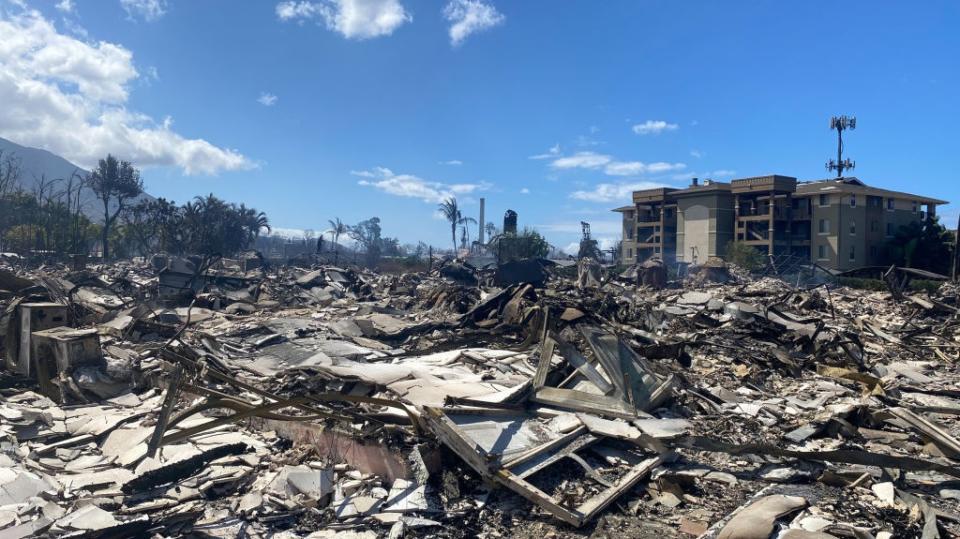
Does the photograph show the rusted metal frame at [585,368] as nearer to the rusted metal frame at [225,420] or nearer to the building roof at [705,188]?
the rusted metal frame at [225,420]

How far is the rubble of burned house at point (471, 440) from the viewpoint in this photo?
3.76m

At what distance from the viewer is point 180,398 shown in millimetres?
6258

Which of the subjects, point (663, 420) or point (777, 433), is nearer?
point (663, 420)

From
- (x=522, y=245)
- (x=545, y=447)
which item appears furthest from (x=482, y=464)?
(x=522, y=245)

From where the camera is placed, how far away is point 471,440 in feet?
13.6

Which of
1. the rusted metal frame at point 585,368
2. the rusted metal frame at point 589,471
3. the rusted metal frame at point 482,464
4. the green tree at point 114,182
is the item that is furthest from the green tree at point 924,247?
the green tree at point 114,182

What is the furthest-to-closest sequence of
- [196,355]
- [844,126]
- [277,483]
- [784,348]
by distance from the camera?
[844,126] < [784,348] < [196,355] < [277,483]

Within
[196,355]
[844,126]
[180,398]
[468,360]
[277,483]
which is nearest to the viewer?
[277,483]

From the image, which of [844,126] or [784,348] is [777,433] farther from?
→ [844,126]

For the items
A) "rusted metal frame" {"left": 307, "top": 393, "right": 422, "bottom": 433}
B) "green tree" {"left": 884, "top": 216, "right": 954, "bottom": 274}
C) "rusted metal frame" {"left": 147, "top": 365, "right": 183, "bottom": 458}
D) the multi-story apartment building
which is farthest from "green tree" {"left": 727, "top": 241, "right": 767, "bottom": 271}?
"rusted metal frame" {"left": 147, "top": 365, "right": 183, "bottom": 458}

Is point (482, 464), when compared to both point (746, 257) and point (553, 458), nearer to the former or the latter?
point (553, 458)

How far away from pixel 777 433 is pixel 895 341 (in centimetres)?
741

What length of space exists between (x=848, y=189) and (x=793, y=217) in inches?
151

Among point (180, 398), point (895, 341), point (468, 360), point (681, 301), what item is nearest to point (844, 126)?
point (681, 301)
